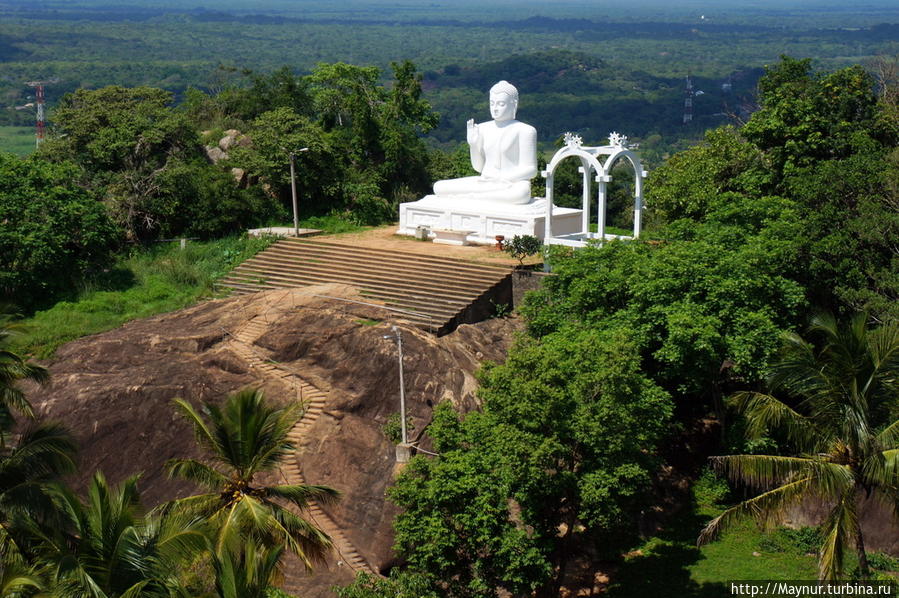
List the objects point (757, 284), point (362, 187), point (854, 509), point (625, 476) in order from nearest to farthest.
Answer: point (854, 509)
point (625, 476)
point (757, 284)
point (362, 187)

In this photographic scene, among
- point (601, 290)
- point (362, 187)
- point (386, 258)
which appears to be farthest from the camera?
point (362, 187)

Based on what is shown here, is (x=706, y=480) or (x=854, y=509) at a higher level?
(x=854, y=509)

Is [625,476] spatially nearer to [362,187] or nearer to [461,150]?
[362,187]

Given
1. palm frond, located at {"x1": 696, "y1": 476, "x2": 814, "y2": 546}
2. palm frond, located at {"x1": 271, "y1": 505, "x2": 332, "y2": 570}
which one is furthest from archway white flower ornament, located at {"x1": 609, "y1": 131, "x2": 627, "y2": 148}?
palm frond, located at {"x1": 271, "y1": 505, "x2": 332, "y2": 570}

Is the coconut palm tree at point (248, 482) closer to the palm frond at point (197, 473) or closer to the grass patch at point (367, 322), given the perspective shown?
the palm frond at point (197, 473)

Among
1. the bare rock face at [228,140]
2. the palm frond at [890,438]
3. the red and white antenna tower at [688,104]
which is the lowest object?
the red and white antenna tower at [688,104]

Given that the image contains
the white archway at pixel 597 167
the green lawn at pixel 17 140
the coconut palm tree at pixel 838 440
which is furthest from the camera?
the green lawn at pixel 17 140

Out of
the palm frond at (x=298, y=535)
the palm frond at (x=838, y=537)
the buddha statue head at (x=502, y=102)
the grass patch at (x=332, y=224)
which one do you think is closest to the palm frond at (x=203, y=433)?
the palm frond at (x=298, y=535)

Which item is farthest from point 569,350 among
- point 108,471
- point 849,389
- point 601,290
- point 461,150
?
point 461,150
